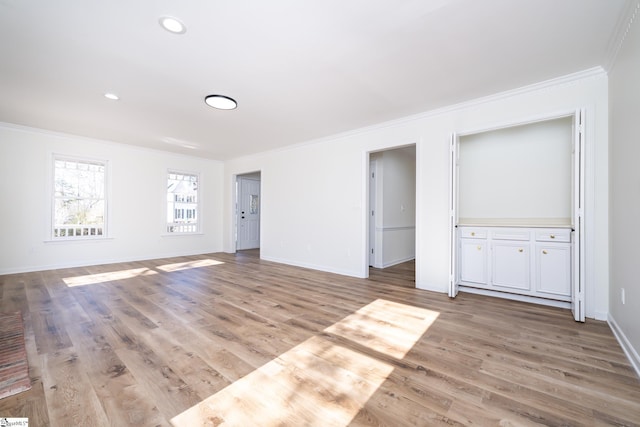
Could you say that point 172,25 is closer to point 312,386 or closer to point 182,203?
point 312,386

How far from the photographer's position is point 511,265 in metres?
3.49

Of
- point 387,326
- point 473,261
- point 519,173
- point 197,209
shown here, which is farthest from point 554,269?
point 197,209

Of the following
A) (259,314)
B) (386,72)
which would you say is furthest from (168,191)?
(386,72)

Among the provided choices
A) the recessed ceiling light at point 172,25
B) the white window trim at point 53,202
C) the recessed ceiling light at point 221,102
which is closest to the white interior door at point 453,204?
the recessed ceiling light at point 221,102

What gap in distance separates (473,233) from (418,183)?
40.1 inches

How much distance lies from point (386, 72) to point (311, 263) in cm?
375

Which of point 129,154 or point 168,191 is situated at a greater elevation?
point 129,154

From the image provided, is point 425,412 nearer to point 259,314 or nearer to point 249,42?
point 259,314

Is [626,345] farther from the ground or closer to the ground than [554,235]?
closer to the ground

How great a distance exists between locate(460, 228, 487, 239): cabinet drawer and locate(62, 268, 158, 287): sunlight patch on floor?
519 cm

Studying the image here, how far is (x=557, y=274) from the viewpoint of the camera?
10.5 feet

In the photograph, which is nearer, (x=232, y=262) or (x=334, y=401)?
(x=334, y=401)

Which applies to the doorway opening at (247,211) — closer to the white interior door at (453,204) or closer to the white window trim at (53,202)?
the white window trim at (53,202)

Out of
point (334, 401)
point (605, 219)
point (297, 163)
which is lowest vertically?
point (334, 401)
